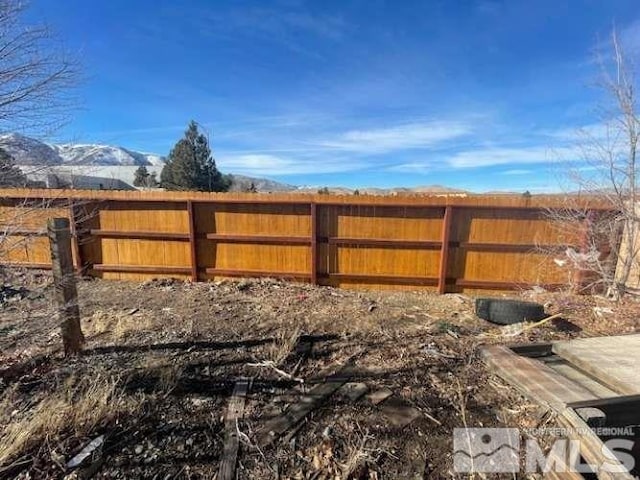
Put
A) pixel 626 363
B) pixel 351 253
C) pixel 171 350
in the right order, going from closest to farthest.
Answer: pixel 626 363 < pixel 171 350 < pixel 351 253

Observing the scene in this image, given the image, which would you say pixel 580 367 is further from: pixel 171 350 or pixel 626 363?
pixel 171 350

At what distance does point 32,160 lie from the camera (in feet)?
9.41

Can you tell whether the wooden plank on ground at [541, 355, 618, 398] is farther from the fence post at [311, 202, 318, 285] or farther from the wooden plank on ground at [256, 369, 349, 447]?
the fence post at [311, 202, 318, 285]

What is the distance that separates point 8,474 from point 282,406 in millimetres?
1678

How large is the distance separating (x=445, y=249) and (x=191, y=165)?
21.9 meters

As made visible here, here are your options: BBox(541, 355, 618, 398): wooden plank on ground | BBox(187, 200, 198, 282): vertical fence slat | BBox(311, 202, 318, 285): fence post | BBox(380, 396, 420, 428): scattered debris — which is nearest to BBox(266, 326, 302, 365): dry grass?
BBox(380, 396, 420, 428): scattered debris

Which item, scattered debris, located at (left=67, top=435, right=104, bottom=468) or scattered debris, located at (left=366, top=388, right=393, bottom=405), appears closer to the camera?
scattered debris, located at (left=67, top=435, right=104, bottom=468)

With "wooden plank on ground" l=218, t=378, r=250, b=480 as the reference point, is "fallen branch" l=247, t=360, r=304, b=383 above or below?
below

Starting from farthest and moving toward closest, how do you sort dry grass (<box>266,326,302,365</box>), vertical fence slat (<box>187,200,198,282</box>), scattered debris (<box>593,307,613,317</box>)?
1. vertical fence slat (<box>187,200,198,282</box>)
2. scattered debris (<box>593,307,613,317</box>)
3. dry grass (<box>266,326,302,365</box>)

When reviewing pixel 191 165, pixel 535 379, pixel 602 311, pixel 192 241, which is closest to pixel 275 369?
pixel 535 379

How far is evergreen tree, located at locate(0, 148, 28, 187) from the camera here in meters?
2.70

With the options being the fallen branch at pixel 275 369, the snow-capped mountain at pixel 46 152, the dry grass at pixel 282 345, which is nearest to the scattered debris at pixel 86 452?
the fallen branch at pixel 275 369

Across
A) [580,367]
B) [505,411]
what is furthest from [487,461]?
[580,367]

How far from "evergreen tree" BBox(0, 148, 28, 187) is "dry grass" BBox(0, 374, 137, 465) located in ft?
5.69
